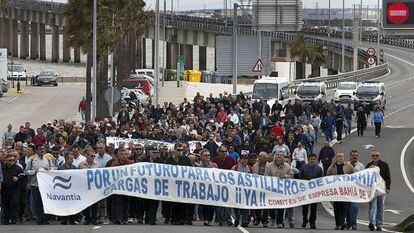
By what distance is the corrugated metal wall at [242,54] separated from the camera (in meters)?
77.1

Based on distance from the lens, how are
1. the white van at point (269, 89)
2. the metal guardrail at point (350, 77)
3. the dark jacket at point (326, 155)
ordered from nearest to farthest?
the dark jacket at point (326, 155) → the white van at point (269, 89) → the metal guardrail at point (350, 77)

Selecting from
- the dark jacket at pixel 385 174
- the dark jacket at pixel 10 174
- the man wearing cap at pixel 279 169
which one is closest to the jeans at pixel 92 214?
the dark jacket at pixel 10 174

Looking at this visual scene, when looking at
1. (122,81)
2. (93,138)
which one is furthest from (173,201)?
(122,81)

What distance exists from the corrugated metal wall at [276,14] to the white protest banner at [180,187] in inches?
1421

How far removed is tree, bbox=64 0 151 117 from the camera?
53500 millimetres

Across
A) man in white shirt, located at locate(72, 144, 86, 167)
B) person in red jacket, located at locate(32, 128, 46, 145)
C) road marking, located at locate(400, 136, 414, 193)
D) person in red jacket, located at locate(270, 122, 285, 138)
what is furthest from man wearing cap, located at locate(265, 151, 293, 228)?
road marking, located at locate(400, 136, 414, 193)

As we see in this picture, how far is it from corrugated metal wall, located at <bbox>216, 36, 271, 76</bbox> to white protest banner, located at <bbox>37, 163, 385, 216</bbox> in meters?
53.6

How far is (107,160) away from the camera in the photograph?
23.1 metres

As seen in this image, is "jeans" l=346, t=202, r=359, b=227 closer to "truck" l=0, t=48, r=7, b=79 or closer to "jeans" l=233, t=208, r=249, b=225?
"jeans" l=233, t=208, r=249, b=225

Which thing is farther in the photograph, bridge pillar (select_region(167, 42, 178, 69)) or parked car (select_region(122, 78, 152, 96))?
bridge pillar (select_region(167, 42, 178, 69))

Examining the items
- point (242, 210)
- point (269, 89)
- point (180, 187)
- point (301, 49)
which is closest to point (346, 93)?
point (269, 89)

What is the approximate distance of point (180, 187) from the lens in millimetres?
22500

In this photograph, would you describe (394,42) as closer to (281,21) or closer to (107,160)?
(281,21)

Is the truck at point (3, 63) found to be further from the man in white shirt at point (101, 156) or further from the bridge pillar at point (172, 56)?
the bridge pillar at point (172, 56)
